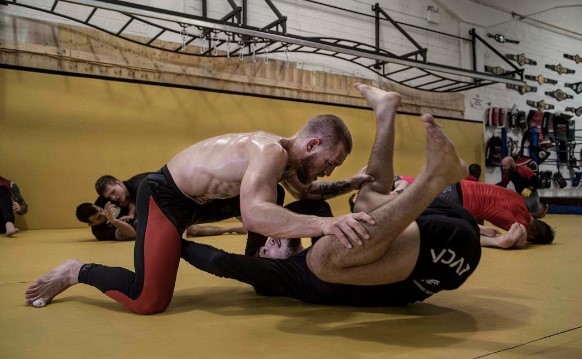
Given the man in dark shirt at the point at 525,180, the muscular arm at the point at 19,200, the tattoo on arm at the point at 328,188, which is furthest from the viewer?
the man in dark shirt at the point at 525,180

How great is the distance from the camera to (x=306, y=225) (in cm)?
169

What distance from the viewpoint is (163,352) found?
1545 millimetres

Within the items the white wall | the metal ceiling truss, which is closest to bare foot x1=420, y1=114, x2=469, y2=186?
the metal ceiling truss

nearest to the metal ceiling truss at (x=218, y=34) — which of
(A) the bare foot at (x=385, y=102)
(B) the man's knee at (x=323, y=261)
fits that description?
(A) the bare foot at (x=385, y=102)

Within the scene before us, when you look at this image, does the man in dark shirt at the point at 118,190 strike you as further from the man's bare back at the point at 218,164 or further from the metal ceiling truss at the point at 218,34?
the man's bare back at the point at 218,164

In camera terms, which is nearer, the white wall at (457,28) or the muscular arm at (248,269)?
the muscular arm at (248,269)

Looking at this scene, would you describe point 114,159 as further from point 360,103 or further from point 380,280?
point 380,280

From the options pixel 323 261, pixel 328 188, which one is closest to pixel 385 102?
pixel 328 188

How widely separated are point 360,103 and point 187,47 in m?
3.11

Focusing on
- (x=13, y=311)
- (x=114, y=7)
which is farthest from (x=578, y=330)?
(x=114, y=7)

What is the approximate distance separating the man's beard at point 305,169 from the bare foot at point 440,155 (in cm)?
64

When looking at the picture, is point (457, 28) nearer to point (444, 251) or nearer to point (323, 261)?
point (444, 251)

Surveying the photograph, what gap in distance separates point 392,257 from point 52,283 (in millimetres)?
1503

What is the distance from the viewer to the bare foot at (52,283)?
86.0 inches
